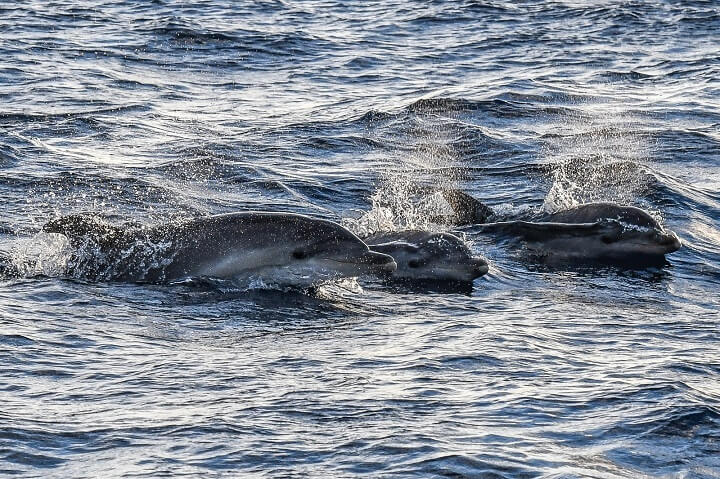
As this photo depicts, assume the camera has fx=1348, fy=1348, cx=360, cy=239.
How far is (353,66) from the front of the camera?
1176 inches

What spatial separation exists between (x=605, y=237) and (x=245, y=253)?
451 centimetres

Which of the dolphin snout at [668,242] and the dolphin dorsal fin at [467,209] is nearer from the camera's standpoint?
the dolphin snout at [668,242]

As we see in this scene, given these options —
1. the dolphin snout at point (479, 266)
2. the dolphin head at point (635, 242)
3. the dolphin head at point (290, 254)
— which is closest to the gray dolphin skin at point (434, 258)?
the dolphin snout at point (479, 266)

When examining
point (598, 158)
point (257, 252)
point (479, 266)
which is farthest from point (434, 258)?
point (598, 158)

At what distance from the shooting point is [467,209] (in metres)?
17.0

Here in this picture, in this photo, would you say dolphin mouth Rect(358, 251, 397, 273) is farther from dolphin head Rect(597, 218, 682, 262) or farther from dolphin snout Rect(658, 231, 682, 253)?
dolphin snout Rect(658, 231, 682, 253)

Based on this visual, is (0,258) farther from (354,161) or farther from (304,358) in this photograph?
(354,161)

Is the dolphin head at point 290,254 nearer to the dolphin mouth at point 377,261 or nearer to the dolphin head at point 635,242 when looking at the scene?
the dolphin mouth at point 377,261

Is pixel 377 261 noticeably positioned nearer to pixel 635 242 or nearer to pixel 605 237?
pixel 605 237

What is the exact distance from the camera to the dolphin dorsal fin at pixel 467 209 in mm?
16906

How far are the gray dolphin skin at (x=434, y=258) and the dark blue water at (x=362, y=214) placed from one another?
0.39m

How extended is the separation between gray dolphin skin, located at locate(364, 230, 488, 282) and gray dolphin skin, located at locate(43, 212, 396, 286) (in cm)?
109

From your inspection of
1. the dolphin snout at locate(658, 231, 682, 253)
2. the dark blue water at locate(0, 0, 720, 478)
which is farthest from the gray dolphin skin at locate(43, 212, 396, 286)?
the dolphin snout at locate(658, 231, 682, 253)

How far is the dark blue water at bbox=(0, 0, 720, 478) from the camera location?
359 inches
